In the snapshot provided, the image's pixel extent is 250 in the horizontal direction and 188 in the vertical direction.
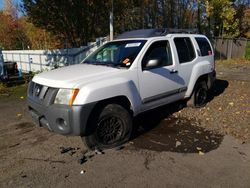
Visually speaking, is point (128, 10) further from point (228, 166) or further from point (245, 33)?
point (228, 166)

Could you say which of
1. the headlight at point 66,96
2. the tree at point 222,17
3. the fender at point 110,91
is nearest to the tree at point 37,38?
the tree at point 222,17

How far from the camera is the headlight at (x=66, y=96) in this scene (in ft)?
12.8

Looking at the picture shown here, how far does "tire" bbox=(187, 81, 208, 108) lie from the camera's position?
6.45 m

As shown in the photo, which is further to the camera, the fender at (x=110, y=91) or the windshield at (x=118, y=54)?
the windshield at (x=118, y=54)

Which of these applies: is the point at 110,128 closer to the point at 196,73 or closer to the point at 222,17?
the point at 196,73

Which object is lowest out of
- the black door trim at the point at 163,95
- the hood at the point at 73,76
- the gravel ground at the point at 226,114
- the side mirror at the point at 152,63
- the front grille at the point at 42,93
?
the gravel ground at the point at 226,114

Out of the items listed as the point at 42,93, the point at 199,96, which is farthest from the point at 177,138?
the point at 42,93

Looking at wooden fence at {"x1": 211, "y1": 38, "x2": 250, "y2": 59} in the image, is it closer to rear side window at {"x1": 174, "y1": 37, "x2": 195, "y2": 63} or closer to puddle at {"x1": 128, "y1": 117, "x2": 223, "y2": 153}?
rear side window at {"x1": 174, "y1": 37, "x2": 195, "y2": 63}

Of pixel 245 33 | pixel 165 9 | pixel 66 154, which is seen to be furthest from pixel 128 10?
pixel 66 154

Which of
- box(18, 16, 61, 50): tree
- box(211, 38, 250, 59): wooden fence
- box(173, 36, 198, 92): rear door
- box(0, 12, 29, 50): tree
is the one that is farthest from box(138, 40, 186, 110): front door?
box(0, 12, 29, 50): tree

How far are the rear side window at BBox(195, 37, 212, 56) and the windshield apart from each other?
2.14m

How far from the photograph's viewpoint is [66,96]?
3959 millimetres

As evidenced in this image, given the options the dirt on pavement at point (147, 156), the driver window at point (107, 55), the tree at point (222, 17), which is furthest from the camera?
the tree at point (222, 17)

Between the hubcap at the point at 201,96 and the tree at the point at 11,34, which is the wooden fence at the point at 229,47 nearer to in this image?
the hubcap at the point at 201,96
